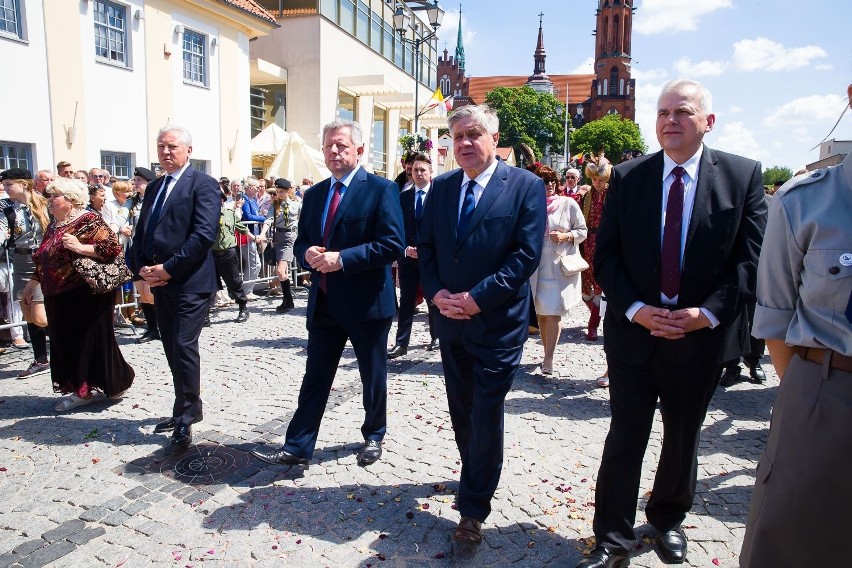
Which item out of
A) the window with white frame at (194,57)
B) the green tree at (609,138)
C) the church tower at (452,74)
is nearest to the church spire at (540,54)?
the church tower at (452,74)

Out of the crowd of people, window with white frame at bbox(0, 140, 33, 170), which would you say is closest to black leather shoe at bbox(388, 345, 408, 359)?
the crowd of people

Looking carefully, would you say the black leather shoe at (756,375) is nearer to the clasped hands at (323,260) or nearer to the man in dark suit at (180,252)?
the clasped hands at (323,260)

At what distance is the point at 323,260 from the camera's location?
3.99 meters

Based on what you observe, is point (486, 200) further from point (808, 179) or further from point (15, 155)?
point (15, 155)

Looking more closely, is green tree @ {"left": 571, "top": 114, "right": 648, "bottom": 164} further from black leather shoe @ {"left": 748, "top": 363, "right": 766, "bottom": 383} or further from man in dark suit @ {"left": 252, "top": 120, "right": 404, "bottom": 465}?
man in dark suit @ {"left": 252, "top": 120, "right": 404, "bottom": 465}

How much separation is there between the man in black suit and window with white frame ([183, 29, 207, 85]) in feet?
45.0

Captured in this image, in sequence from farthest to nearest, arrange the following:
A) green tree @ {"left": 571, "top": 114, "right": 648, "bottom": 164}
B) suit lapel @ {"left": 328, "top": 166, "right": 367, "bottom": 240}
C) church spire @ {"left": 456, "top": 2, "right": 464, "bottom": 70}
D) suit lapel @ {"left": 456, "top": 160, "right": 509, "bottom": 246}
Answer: church spire @ {"left": 456, "top": 2, "right": 464, "bottom": 70} → green tree @ {"left": 571, "top": 114, "right": 648, "bottom": 164} → suit lapel @ {"left": 328, "top": 166, "right": 367, "bottom": 240} → suit lapel @ {"left": 456, "top": 160, "right": 509, "bottom": 246}

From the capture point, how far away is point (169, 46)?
17.4 metres

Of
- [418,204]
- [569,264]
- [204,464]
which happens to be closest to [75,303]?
[204,464]

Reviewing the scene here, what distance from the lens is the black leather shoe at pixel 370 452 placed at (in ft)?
14.2

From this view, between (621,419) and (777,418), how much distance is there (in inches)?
42.1

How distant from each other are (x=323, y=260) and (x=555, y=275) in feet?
10.5

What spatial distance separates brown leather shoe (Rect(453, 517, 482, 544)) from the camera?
3.27 m

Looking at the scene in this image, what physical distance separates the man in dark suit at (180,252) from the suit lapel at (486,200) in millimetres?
2219
